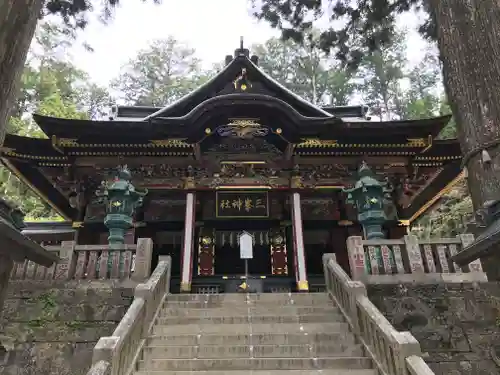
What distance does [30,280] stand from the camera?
695 cm

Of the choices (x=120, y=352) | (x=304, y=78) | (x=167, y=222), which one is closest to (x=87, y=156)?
(x=167, y=222)

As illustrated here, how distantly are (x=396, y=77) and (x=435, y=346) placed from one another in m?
28.6

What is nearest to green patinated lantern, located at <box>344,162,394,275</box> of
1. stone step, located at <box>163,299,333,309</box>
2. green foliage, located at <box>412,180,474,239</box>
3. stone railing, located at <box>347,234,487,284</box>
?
stone railing, located at <box>347,234,487,284</box>

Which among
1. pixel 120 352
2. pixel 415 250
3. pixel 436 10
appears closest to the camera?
pixel 436 10

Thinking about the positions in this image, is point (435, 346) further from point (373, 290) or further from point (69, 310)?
point (69, 310)

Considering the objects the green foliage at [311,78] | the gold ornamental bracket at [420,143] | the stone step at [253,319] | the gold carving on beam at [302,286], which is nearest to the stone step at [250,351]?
the stone step at [253,319]

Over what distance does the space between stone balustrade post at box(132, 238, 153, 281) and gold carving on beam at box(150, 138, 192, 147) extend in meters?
3.49

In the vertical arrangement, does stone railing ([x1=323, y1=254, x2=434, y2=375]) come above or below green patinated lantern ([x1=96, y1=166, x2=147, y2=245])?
below

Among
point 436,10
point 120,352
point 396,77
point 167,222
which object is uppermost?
point 396,77

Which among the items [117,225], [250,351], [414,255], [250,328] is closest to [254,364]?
[250,351]

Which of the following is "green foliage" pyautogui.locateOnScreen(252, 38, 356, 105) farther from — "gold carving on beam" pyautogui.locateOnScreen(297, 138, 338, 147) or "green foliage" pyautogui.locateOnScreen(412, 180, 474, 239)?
"gold carving on beam" pyautogui.locateOnScreen(297, 138, 338, 147)

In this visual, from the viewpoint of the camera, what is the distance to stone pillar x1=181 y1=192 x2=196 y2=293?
9510 mm

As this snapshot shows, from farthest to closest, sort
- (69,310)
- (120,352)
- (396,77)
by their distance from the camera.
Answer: (396,77)
(69,310)
(120,352)

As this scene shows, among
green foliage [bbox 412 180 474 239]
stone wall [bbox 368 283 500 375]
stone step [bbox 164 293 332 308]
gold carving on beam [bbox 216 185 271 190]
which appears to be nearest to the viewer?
stone wall [bbox 368 283 500 375]
